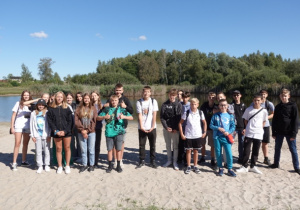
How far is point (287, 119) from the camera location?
16.2 feet

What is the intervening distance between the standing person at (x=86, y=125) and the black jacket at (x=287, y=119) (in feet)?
13.9

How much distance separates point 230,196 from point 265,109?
227cm

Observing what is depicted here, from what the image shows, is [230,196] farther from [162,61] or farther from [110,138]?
[162,61]

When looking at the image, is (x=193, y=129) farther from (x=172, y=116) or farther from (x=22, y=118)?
(x=22, y=118)

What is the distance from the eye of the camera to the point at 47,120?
4941 mm

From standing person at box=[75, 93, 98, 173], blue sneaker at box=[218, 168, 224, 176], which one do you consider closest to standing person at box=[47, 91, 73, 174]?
standing person at box=[75, 93, 98, 173]

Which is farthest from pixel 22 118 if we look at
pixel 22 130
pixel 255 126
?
pixel 255 126

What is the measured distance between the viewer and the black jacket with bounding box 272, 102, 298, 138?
4.89 m

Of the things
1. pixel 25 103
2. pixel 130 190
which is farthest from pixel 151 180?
pixel 25 103

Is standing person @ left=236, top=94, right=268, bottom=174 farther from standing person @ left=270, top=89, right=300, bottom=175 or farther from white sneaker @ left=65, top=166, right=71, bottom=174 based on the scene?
white sneaker @ left=65, top=166, right=71, bottom=174

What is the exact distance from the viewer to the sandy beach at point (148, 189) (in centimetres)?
372

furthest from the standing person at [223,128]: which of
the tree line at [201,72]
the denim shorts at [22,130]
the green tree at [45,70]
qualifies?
the green tree at [45,70]

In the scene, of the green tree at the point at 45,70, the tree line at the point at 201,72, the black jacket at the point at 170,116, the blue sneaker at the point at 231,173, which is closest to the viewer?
the blue sneaker at the point at 231,173

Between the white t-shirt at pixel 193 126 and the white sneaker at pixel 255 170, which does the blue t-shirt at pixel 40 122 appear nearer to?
the white t-shirt at pixel 193 126
